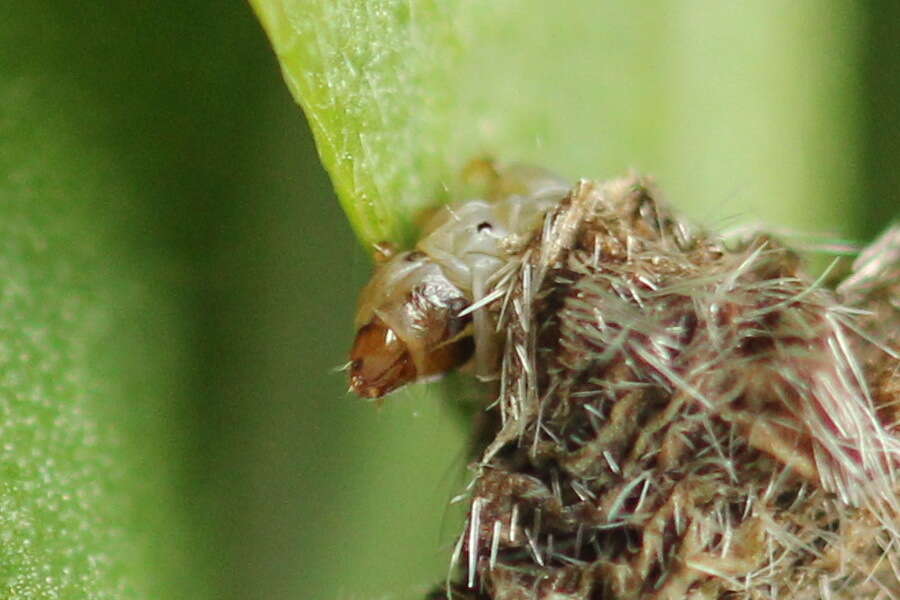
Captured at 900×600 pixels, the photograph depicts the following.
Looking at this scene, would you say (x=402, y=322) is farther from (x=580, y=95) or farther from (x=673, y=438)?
(x=580, y=95)

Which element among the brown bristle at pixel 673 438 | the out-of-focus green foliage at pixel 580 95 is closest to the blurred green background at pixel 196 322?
the out-of-focus green foliage at pixel 580 95

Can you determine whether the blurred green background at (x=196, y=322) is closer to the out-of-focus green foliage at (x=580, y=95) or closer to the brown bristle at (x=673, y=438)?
the out-of-focus green foliage at (x=580, y=95)

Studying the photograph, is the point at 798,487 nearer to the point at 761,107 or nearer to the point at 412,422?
the point at 412,422

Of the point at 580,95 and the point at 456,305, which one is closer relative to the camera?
the point at 456,305

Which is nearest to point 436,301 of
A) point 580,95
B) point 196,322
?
point 196,322

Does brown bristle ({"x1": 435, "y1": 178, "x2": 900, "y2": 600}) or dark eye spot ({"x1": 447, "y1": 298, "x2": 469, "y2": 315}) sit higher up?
dark eye spot ({"x1": 447, "y1": 298, "x2": 469, "y2": 315})

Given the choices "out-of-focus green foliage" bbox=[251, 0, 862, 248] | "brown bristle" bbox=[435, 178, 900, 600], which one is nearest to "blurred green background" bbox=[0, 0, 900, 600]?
"out-of-focus green foliage" bbox=[251, 0, 862, 248]

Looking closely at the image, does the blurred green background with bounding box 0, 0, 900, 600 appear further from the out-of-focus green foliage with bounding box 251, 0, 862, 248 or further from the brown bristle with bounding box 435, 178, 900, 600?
the brown bristle with bounding box 435, 178, 900, 600
